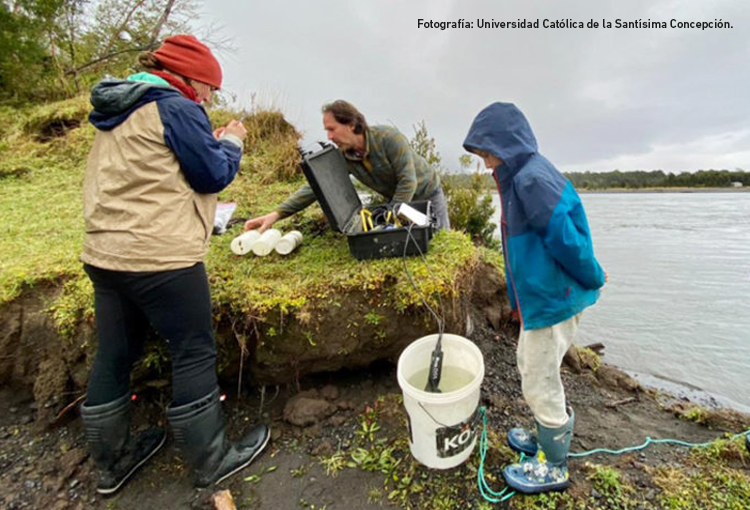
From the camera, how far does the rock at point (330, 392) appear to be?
2.41 m

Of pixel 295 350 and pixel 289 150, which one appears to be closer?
pixel 295 350

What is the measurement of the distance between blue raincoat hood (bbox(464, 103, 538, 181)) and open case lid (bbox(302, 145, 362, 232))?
1099 mm

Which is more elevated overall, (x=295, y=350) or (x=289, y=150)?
(x=289, y=150)

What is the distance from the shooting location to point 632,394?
10.8ft

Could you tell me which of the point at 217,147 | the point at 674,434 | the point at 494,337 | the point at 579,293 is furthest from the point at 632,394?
the point at 217,147

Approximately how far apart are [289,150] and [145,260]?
541 cm

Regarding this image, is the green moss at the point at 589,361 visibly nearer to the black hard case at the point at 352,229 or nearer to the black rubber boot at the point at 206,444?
the black hard case at the point at 352,229

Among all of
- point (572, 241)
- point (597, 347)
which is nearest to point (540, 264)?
point (572, 241)

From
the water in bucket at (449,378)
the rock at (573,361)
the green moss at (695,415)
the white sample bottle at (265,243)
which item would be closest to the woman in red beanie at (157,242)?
the white sample bottle at (265,243)

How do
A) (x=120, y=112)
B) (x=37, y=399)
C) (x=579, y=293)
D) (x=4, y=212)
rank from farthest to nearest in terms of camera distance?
(x=4, y=212), (x=37, y=399), (x=579, y=293), (x=120, y=112)

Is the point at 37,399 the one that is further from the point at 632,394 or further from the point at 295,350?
the point at 632,394

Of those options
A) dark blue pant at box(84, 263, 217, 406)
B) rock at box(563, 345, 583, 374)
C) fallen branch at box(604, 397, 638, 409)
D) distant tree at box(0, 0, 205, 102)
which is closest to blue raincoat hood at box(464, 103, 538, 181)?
dark blue pant at box(84, 263, 217, 406)

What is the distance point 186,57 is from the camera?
1684 millimetres

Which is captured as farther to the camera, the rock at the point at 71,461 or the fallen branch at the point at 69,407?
the fallen branch at the point at 69,407
